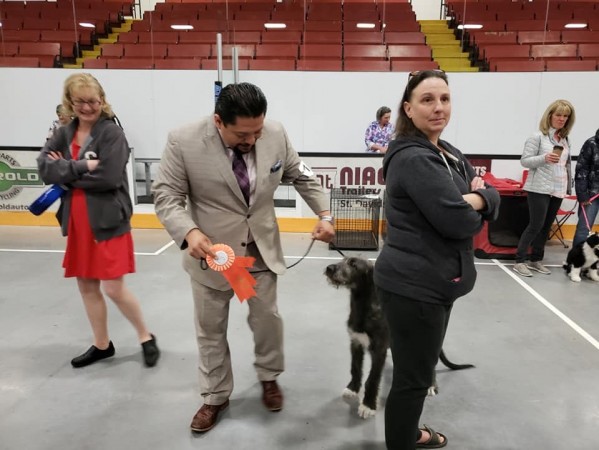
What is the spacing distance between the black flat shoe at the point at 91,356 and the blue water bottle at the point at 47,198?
0.85 meters

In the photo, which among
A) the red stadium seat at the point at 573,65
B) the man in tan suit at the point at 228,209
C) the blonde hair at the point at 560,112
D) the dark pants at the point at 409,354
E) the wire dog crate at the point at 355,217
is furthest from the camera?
the red stadium seat at the point at 573,65

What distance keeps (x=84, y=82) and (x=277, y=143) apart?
101cm

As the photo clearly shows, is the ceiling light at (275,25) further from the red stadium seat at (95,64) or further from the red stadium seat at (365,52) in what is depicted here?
the red stadium seat at (95,64)

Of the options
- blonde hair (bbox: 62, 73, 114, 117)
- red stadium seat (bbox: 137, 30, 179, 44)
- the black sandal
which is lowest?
the black sandal

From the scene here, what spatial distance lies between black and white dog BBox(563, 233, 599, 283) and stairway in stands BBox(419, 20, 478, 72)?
317cm

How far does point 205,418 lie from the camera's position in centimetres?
199

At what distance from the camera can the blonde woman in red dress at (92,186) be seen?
2.13 metres

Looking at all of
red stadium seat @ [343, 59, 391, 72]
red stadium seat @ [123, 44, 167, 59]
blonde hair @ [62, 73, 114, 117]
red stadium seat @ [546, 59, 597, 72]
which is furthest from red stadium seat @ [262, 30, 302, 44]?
blonde hair @ [62, 73, 114, 117]

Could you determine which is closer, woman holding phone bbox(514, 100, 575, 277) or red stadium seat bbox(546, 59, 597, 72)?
→ woman holding phone bbox(514, 100, 575, 277)

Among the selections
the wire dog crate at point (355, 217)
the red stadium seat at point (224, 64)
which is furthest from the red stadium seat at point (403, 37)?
the wire dog crate at point (355, 217)

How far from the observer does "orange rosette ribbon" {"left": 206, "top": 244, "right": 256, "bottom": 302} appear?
162 centimetres

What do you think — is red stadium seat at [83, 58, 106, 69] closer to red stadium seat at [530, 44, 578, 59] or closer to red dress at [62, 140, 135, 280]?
red dress at [62, 140, 135, 280]

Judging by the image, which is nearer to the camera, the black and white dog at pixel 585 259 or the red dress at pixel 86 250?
the red dress at pixel 86 250

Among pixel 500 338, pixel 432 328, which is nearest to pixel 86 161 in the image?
pixel 432 328
